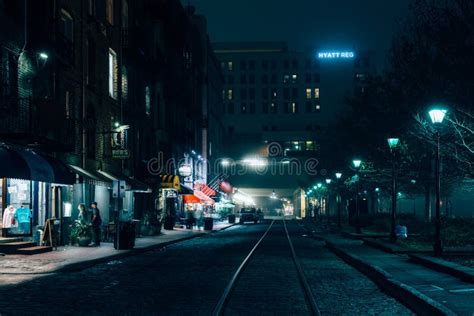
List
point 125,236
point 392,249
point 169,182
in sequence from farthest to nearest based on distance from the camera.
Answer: point 169,182 → point 125,236 → point 392,249

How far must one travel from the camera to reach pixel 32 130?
2523cm

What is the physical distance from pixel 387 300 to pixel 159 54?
4222 centimetres

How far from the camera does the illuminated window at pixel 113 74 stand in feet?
133

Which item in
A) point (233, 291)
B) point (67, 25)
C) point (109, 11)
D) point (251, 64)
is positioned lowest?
point (233, 291)

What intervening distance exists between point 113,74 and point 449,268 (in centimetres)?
2787

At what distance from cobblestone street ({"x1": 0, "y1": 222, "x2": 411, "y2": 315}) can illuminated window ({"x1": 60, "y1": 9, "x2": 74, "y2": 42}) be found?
526 inches

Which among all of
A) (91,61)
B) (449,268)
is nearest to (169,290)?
(449,268)

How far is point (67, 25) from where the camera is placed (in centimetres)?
3275

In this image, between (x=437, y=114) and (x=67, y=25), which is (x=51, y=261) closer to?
(x=437, y=114)

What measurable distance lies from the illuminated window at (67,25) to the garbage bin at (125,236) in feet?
28.8

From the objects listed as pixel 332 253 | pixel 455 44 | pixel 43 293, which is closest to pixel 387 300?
pixel 43 293

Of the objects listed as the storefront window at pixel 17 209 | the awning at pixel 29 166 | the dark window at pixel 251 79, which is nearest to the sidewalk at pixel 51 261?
the storefront window at pixel 17 209

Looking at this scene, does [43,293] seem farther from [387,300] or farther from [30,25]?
[30,25]

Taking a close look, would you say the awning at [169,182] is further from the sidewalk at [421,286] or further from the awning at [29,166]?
the sidewalk at [421,286]
